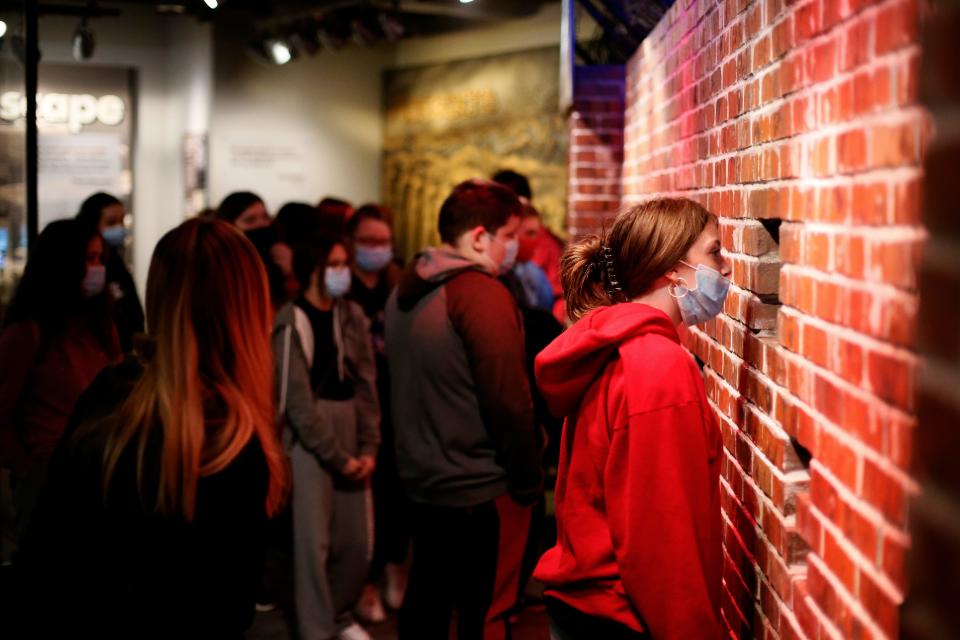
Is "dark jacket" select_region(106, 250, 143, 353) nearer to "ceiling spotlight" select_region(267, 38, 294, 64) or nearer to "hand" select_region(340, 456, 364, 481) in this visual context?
"hand" select_region(340, 456, 364, 481)

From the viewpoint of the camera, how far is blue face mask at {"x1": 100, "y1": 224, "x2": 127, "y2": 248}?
224 inches

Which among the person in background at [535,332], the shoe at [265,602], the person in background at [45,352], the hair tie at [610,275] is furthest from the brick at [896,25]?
the shoe at [265,602]

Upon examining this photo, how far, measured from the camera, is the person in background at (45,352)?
13.4ft

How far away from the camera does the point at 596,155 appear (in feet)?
20.5

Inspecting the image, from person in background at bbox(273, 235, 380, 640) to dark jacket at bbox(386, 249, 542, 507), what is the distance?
0.71 metres

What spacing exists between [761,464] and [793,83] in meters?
0.79

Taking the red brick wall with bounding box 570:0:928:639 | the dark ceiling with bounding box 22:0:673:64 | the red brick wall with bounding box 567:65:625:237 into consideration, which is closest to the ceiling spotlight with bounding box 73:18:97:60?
the dark ceiling with bounding box 22:0:673:64

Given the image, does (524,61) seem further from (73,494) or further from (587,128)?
(73,494)

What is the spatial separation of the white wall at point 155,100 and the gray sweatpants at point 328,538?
6.87 metres

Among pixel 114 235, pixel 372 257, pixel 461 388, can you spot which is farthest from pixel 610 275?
pixel 114 235

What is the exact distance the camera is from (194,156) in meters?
10.8

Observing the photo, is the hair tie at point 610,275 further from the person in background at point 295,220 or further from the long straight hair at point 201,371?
the person in background at point 295,220

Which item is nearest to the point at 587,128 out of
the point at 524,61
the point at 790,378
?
the point at 524,61

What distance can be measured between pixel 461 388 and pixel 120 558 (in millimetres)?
1697
